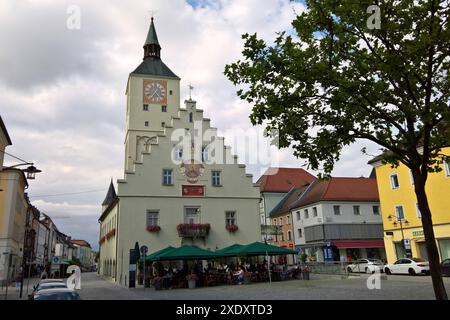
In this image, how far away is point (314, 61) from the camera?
12195mm

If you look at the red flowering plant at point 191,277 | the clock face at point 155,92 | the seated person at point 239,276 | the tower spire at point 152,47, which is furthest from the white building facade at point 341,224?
the tower spire at point 152,47

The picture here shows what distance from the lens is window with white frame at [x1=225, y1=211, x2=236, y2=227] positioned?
38.0 m

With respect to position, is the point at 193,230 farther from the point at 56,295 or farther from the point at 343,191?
the point at 343,191

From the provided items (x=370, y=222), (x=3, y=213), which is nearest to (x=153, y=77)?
(x=3, y=213)

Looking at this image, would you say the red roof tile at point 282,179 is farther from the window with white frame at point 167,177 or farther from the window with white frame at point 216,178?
the window with white frame at point 167,177

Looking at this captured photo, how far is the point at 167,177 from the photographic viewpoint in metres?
37.4

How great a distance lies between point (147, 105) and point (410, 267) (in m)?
33.2

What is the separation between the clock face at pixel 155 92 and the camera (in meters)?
51.0

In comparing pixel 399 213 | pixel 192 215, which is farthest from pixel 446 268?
pixel 192 215

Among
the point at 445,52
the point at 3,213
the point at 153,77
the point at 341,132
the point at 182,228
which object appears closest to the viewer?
the point at 445,52

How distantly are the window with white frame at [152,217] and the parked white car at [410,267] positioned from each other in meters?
19.5

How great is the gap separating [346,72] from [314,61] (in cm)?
97

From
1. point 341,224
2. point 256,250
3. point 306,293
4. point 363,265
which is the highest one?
point 341,224
